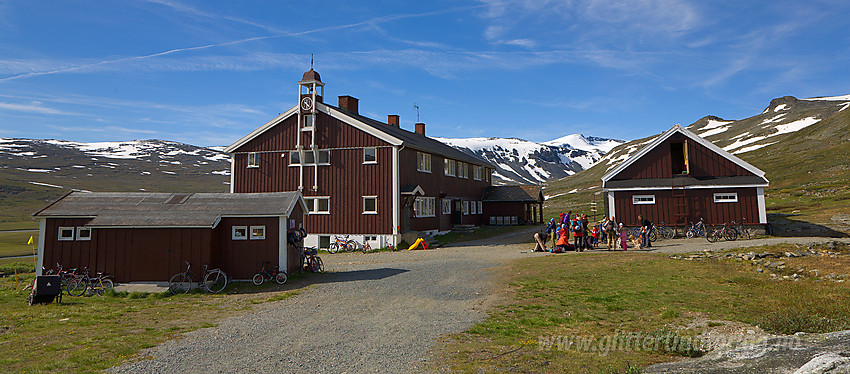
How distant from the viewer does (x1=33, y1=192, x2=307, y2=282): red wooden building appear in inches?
650

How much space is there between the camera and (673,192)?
2938 cm

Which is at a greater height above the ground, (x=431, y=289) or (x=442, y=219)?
(x=442, y=219)

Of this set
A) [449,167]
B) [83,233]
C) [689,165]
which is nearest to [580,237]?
[689,165]

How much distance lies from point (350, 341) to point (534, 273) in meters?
9.99

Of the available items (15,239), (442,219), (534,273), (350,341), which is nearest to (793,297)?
(534,273)

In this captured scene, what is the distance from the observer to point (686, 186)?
Result: 29172 millimetres

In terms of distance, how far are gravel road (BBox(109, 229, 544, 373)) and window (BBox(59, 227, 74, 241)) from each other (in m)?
8.30

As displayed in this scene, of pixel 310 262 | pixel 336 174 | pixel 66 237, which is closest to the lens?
pixel 66 237

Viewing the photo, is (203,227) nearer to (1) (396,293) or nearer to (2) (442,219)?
(1) (396,293)

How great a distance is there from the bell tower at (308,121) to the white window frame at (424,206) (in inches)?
257

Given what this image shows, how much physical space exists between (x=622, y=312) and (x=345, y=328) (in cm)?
636

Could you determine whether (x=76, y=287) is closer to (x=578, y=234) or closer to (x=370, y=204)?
(x=370, y=204)

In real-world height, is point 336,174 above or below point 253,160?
below

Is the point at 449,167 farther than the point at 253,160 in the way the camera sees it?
Yes
